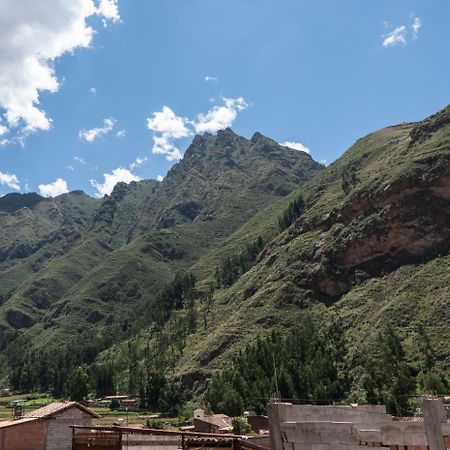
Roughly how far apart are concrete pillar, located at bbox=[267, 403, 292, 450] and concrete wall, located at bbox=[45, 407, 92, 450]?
9.52 m

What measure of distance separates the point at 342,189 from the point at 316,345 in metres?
68.7

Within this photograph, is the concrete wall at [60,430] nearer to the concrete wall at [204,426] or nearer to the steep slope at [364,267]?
the concrete wall at [204,426]

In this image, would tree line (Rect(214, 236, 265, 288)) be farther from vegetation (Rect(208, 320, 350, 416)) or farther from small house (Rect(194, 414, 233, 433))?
small house (Rect(194, 414, 233, 433))

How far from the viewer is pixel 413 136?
146 meters

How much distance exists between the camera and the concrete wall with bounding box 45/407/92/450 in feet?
69.6

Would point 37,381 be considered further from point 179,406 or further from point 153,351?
point 179,406

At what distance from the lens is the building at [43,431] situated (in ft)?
68.5

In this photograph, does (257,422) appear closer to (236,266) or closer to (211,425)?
(211,425)

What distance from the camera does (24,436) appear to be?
21047mm

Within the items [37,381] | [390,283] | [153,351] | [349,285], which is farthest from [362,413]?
[37,381]

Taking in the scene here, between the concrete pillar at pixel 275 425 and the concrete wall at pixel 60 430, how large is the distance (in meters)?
9.52

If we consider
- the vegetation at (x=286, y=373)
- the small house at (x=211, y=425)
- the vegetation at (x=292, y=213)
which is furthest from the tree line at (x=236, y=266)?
the small house at (x=211, y=425)

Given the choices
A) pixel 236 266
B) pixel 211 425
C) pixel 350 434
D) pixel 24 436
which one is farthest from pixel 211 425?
pixel 236 266

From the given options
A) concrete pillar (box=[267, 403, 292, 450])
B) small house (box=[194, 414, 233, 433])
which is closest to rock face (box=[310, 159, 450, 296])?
small house (box=[194, 414, 233, 433])
